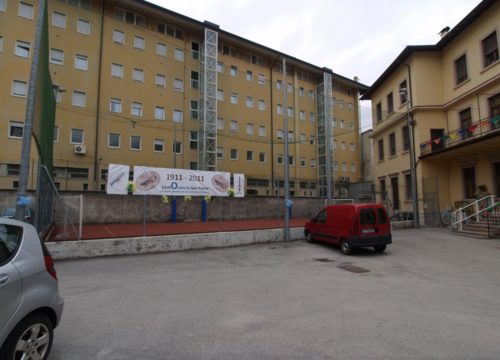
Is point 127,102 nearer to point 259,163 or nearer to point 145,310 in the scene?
point 259,163

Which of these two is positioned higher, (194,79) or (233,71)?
(233,71)

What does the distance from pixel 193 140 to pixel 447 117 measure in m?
23.0

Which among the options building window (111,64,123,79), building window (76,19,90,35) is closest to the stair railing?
building window (111,64,123,79)

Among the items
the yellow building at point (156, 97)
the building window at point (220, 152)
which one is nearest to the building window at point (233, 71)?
the yellow building at point (156, 97)

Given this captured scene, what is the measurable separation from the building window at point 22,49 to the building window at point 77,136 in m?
6.67

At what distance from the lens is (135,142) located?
29859mm

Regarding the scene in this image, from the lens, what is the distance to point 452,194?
2189 centimetres

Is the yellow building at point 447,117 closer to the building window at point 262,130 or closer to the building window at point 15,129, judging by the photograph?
→ the building window at point 262,130

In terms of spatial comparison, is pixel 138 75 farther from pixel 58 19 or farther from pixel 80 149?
pixel 80 149

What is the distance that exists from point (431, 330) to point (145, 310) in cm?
440

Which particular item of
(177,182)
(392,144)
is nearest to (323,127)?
(392,144)

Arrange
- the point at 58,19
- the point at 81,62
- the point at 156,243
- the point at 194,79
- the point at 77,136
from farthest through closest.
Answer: the point at 194,79, the point at 81,62, the point at 77,136, the point at 58,19, the point at 156,243

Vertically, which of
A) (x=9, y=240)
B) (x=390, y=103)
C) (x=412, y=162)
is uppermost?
(x=390, y=103)

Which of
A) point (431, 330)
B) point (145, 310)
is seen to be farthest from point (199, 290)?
point (431, 330)
